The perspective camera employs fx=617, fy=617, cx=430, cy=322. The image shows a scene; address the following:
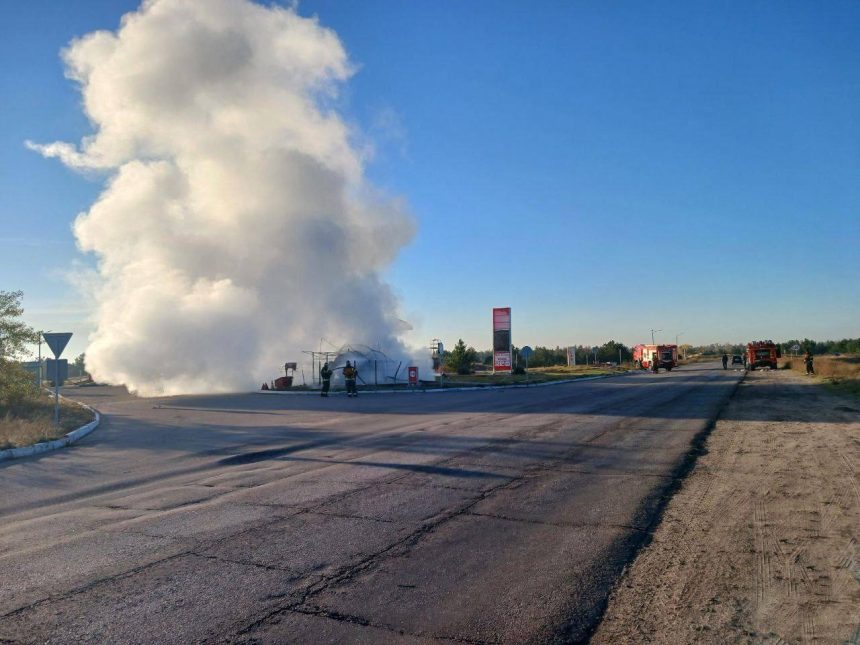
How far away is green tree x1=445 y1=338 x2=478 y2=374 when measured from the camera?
200ft

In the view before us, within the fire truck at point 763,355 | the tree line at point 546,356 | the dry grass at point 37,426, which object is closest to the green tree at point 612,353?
the tree line at point 546,356

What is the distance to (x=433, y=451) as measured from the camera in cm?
1067

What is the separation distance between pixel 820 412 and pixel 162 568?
1670cm

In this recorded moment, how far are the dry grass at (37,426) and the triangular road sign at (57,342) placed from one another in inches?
79.2

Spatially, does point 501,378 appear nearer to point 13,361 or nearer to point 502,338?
point 502,338

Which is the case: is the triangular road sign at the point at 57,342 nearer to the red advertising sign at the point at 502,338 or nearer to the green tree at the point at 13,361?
the green tree at the point at 13,361

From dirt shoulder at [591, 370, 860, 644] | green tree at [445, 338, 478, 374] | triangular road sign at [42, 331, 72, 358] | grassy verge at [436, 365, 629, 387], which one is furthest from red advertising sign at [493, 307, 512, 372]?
dirt shoulder at [591, 370, 860, 644]

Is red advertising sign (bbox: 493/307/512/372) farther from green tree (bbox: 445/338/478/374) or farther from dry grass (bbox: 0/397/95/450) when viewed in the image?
dry grass (bbox: 0/397/95/450)

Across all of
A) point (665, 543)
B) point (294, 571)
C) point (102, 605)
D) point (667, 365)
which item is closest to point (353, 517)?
point (294, 571)

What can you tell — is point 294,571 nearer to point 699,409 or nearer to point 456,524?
point 456,524

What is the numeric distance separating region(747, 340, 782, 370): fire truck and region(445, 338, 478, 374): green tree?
2454 cm

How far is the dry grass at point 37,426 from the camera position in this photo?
13820mm

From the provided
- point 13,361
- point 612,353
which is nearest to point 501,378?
point 13,361

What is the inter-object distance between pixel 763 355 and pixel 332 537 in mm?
52801
